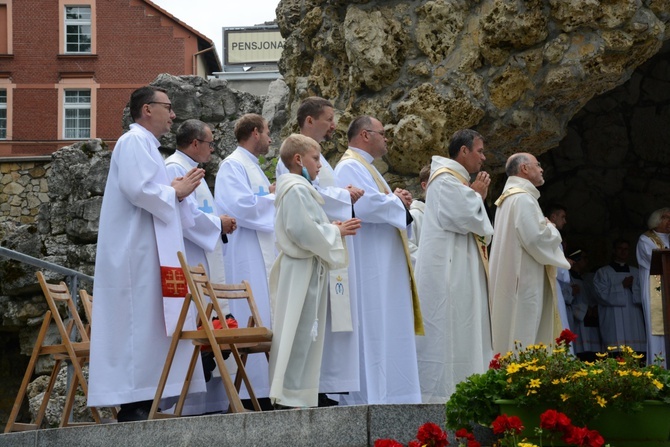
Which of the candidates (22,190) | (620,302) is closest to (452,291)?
(620,302)

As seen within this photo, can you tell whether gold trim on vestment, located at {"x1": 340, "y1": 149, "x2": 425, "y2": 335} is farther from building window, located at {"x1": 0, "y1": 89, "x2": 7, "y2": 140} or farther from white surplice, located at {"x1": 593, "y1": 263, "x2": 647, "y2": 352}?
building window, located at {"x1": 0, "y1": 89, "x2": 7, "y2": 140}

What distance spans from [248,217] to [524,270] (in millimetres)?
2144

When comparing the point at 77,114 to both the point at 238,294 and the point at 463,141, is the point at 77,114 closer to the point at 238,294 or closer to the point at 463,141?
the point at 463,141

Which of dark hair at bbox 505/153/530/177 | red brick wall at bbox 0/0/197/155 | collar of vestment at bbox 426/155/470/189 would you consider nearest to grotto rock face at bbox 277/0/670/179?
dark hair at bbox 505/153/530/177

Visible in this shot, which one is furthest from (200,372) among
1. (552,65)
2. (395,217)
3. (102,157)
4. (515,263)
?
(102,157)

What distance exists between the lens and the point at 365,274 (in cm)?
904

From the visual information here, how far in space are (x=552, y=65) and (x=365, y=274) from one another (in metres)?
3.07

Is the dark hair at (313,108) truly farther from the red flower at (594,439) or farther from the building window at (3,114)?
the building window at (3,114)

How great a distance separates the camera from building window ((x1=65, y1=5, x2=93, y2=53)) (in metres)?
39.4

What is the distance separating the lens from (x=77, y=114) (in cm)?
3925

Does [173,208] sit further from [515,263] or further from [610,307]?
[610,307]

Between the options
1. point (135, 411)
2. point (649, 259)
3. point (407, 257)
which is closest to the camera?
point (135, 411)

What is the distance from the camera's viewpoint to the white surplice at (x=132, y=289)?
7.61 metres

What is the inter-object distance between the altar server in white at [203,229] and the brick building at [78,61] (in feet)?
96.3
